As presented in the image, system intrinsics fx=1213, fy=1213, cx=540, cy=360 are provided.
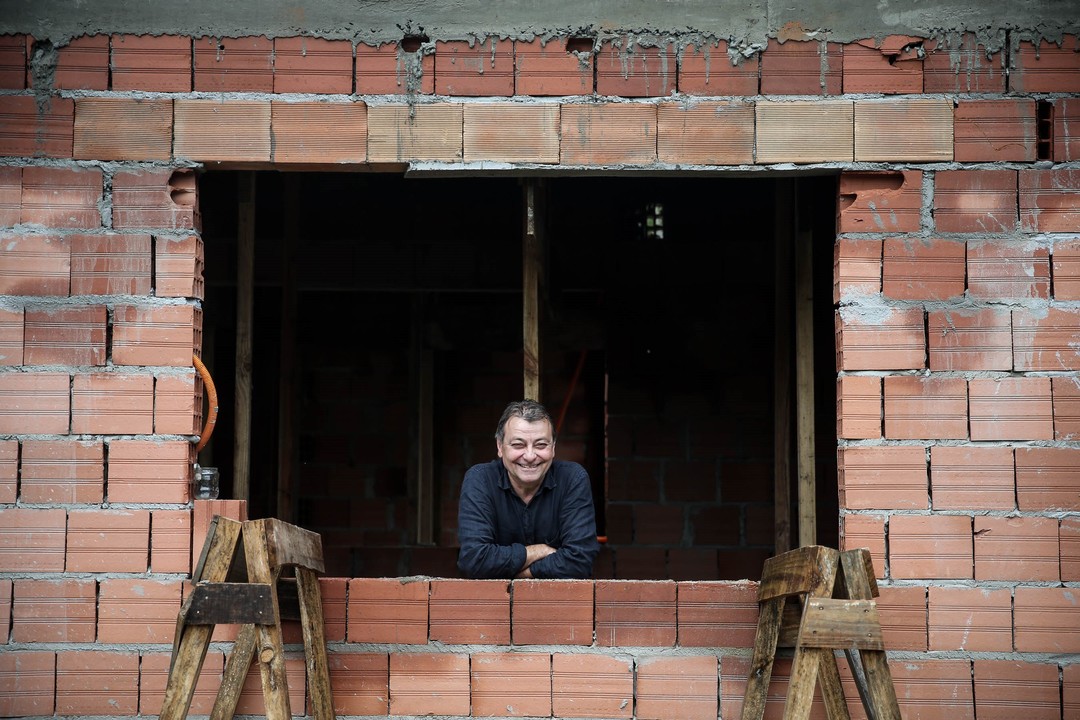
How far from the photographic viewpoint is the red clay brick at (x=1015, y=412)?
4.24 metres

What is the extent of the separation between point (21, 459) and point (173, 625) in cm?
79

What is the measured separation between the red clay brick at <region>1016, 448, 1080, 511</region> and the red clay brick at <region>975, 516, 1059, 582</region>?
6cm

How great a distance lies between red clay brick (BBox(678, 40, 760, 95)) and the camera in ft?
14.3

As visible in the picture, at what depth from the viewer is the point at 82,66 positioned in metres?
4.34

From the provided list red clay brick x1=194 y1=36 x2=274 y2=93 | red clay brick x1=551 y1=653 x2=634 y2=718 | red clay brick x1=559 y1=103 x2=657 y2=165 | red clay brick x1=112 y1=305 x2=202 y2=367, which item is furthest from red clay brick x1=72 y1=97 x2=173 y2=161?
red clay brick x1=551 y1=653 x2=634 y2=718

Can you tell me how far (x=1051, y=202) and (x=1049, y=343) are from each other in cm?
50

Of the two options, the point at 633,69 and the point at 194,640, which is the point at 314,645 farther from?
the point at 633,69

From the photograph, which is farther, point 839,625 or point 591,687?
point 591,687

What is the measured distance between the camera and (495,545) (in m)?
4.50

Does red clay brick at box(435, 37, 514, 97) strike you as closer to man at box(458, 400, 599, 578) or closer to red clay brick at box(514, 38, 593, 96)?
red clay brick at box(514, 38, 593, 96)

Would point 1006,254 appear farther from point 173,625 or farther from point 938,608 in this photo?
point 173,625

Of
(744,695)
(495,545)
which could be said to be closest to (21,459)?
(495,545)

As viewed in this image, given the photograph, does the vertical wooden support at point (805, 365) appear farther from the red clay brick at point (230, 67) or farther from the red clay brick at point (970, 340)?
the red clay brick at point (230, 67)

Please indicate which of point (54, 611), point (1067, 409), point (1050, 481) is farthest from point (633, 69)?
point (54, 611)
